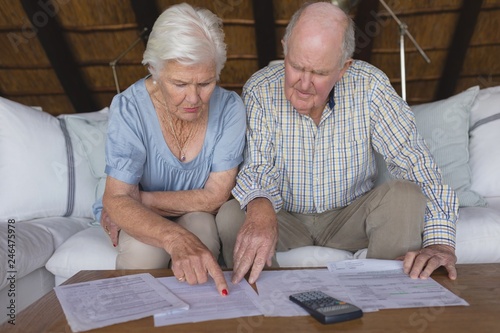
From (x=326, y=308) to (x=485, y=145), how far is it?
154 cm

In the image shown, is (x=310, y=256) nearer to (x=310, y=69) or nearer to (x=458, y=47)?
(x=310, y=69)

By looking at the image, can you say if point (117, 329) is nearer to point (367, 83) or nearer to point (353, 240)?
point (353, 240)

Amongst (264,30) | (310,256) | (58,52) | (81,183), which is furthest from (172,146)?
(58,52)

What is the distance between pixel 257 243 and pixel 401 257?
0.40 metres

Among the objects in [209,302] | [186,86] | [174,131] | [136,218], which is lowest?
[209,302]

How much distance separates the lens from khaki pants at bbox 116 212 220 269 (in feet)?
4.89

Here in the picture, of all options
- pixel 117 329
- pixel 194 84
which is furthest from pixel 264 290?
pixel 194 84

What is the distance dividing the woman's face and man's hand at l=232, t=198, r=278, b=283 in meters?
0.34

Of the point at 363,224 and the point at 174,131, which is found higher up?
the point at 174,131

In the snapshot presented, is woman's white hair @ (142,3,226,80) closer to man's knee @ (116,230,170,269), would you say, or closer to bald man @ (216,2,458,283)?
bald man @ (216,2,458,283)

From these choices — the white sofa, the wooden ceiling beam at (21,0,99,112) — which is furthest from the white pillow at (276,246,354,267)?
the wooden ceiling beam at (21,0,99,112)

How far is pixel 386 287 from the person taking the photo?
1.13 metres

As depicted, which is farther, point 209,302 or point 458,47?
point 458,47

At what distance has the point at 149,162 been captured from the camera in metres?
1.68
